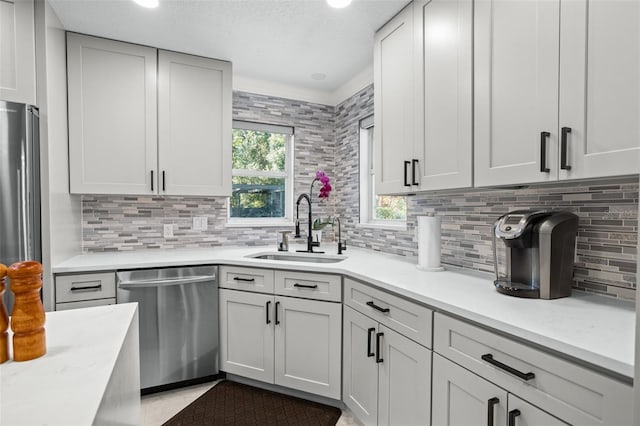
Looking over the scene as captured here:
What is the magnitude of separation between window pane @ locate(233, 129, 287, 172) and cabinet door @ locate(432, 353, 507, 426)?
244 cm

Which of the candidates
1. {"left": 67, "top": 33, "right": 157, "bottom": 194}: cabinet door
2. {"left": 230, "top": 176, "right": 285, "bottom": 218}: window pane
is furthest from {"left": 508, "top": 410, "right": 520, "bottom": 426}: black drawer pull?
{"left": 230, "top": 176, "right": 285, "bottom": 218}: window pane

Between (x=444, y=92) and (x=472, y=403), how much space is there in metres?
1.38

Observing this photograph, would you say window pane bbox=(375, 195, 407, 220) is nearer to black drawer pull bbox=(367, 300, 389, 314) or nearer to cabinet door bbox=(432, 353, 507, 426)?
black drawer pull bbox=(367, 300, 389, 314)

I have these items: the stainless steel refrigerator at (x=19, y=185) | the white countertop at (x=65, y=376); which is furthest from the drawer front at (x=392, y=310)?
the stainless steel refrigerator at (x=19, y=185)

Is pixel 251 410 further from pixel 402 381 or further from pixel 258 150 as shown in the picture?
pixel 258 150

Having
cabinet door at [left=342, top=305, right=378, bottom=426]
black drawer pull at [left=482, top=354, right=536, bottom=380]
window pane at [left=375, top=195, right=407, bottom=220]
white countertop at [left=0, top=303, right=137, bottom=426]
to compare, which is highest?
window pane at [left=375, top=195, right=407, bottom=220]

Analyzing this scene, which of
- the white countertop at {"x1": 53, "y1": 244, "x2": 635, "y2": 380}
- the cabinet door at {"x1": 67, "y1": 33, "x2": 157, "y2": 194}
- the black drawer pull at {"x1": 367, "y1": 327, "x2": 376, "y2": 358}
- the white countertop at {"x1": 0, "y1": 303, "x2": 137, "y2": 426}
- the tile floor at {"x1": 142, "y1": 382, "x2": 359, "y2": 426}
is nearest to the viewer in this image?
the white countertop at {"x1": 0, "y1": 303, "x2": 137, "y2": 426}

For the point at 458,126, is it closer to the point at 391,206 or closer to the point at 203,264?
the point at 391,206

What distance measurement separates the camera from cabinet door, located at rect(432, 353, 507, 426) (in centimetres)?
112

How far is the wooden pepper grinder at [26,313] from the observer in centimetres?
75

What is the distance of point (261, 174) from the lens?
3.32m

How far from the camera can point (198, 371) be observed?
2387 mm

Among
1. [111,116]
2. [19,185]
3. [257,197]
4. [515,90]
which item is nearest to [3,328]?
[19,185]

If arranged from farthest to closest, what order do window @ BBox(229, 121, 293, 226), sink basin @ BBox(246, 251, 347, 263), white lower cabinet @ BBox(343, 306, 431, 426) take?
window @ BBox(229, 121, 293, 226) → sink basin @ BBox(246, 251, 347, 263) → white lower cabinet @ BBox(343, 306, 431, 426)
